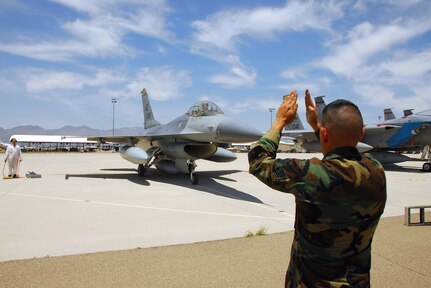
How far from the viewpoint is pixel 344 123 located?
59.9 inches

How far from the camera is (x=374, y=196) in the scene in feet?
4.88

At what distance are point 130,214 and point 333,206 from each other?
5.69 meters

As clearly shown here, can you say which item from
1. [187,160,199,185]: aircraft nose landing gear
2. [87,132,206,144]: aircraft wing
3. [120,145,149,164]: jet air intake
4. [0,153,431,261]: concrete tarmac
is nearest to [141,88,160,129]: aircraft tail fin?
[87,132,206,144]: aircraft wing

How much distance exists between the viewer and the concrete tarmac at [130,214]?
477 cm

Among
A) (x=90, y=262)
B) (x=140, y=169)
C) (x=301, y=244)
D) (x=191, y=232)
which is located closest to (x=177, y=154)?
(x=140, y=169)

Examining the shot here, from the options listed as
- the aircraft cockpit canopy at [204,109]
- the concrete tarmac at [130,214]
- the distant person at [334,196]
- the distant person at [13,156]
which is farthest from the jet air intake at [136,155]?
the distant person at [334,196]

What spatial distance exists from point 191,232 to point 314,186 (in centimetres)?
412

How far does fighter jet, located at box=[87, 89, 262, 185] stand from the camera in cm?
974

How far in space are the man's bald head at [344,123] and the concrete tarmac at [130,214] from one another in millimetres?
3696

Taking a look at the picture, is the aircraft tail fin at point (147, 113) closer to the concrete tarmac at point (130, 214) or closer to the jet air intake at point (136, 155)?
the jet air intake at point (136, 155)

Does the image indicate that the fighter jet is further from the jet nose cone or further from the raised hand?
the raised hand

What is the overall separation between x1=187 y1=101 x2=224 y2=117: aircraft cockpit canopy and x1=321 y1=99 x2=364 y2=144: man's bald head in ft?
30.1

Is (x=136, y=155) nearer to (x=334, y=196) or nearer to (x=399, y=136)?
(x=334, y=196)

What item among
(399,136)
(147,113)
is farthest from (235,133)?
(399,136)
